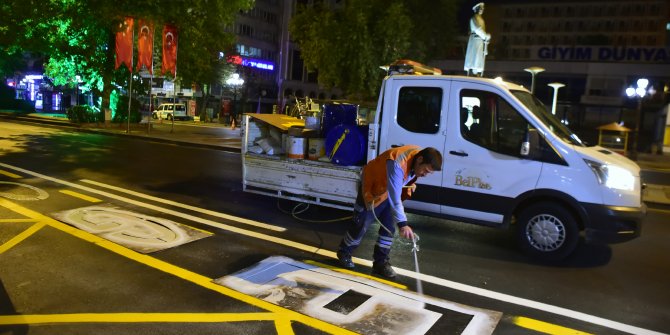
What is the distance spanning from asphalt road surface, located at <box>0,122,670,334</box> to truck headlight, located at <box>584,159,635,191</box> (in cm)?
105

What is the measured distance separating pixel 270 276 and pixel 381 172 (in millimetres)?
1569

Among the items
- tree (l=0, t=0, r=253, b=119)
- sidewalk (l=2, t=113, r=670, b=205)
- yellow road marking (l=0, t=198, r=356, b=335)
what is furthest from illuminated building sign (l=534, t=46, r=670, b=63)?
yellow road marking (l=0, t=198, r=356, b=335)

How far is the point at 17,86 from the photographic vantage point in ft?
183

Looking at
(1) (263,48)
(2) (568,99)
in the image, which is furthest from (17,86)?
(2) (568,99)

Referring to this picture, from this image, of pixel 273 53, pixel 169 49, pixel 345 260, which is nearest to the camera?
pixel 345 260

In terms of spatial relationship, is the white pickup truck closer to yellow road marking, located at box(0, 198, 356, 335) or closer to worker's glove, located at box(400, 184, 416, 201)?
worker's glove, located at box(400, 184, 416, 201)

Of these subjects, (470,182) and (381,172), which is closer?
(381,172)

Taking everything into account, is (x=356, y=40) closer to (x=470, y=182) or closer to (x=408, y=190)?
(x=470, y=182)

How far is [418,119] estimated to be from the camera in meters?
7.15

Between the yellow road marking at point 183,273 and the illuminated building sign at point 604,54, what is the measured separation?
43374 millimetres

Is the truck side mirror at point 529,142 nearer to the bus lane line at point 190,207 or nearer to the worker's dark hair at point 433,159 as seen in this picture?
the worker's dark hair at point 433,159

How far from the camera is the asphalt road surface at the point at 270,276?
434 cm

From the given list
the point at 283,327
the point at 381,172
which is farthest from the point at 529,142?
the point at 283,327

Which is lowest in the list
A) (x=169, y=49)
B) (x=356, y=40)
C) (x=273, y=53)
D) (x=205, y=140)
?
(x=205, y=140)
